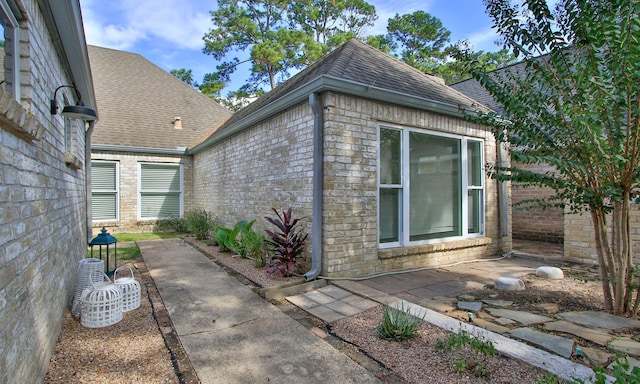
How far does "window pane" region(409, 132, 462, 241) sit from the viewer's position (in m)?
5.54

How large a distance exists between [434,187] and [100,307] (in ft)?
16.7

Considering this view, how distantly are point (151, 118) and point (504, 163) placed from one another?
39.0 ft

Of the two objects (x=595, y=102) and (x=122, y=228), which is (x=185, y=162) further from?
(x=595, y=102)

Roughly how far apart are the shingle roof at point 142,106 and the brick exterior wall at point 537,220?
10.9m

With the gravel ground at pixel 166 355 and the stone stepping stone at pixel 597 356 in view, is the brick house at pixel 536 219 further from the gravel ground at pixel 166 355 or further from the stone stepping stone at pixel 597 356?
the gravel ground at pixel 166 355

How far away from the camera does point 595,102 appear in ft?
10.4

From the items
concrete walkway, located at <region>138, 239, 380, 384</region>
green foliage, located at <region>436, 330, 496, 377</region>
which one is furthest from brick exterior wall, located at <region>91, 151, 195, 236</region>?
green foliage, located at <region>436, 330, 496, 377</region>

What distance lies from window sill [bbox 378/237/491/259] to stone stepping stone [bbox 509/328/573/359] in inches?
85.6

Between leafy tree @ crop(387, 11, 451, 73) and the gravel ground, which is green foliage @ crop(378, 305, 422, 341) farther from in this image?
leafy tree @ crop(387, 11, 451, 73)

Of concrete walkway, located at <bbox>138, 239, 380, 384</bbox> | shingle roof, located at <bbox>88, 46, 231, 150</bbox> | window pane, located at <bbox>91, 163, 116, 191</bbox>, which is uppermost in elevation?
shingle roof, located at <bbox>88, 46, 231, 150</bbox>

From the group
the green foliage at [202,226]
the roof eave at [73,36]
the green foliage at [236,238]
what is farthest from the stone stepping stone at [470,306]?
the green foliage at [202,226]

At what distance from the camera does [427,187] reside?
5.76 metres

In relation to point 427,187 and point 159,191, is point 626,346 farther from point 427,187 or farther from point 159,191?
point 159,191

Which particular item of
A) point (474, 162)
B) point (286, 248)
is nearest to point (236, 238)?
point (286, 248)
